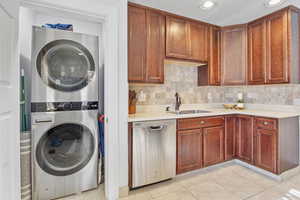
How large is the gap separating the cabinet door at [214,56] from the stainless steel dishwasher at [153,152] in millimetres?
1346

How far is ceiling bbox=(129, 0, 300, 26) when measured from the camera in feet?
6.68

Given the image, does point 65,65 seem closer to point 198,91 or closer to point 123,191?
point 123,191

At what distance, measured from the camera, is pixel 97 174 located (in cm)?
186

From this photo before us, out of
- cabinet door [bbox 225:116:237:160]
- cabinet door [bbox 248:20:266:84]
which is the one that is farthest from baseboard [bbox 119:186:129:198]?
cabinet door [bbox 248:20:266:84]

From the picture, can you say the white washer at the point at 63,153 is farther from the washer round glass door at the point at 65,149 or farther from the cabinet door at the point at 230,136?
the cabinet door at the point at 230,136

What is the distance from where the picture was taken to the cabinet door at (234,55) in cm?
263

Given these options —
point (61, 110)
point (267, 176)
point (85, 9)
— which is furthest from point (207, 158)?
point (85, 9)

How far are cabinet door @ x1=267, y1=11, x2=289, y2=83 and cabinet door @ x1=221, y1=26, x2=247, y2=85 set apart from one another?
14.4 inches

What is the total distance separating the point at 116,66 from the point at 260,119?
2189mm

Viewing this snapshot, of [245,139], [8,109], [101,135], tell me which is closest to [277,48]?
[245,139]

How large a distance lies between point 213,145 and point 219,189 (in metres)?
0.62

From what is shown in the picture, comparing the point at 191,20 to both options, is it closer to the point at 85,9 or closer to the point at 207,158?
the point at 85,9

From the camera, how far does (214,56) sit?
2658 millimetres

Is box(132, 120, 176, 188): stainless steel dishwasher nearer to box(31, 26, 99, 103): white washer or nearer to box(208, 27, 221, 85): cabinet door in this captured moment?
box(31, 26, 99, 103): white washer
